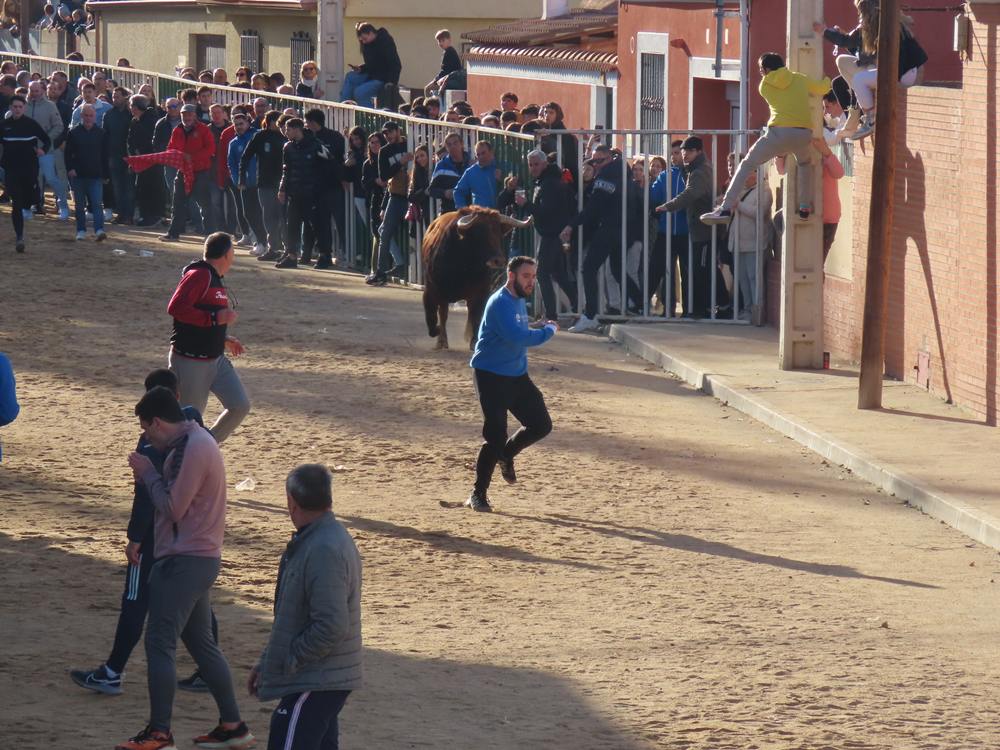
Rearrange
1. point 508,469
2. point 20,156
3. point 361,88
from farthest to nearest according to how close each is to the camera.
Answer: point 361,88 → point 20,156 → point 508,469

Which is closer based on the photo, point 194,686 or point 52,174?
point 194,686

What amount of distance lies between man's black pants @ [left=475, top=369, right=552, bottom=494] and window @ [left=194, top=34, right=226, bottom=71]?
3230cm

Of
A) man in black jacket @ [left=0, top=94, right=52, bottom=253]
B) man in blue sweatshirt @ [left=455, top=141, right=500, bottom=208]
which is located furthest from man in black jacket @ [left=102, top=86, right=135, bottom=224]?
man in blue sweatshirt @ [left=455, top=141, right=500, bottom=208]

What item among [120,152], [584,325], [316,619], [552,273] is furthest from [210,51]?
[316,619]

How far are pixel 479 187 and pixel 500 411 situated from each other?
28.1 feet

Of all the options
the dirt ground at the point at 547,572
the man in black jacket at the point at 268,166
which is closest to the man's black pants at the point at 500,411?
the dirt ground at the point at 547,572

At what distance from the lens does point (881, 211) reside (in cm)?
1503

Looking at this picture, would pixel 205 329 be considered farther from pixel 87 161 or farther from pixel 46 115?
pixel 46 115

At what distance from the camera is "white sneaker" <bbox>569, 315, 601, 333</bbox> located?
1961 centimetres

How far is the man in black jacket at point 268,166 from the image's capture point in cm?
2403

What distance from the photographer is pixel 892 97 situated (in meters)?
14.8

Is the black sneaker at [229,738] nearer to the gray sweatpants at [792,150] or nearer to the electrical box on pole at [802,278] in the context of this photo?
the electrical box on pole at [802,278]

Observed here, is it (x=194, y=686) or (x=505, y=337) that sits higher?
(x=505, y=337)

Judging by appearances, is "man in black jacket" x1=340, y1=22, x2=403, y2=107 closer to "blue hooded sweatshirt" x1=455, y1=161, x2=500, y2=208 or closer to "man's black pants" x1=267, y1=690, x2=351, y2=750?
"blue hooded sweatshirt" x1=455, y1=161, x2=500, y2=208
